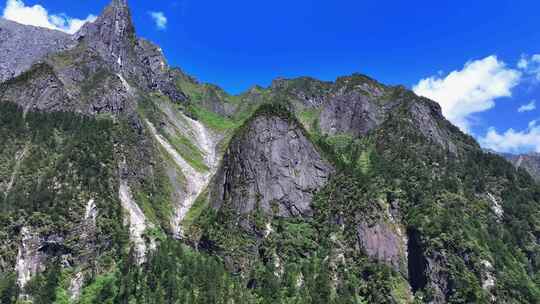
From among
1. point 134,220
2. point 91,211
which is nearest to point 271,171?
point 134,220

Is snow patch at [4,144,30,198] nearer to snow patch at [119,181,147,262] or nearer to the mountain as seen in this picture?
the mountain

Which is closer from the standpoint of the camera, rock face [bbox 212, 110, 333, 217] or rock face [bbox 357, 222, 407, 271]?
rock face [bbox 357, 222, 407, 271]

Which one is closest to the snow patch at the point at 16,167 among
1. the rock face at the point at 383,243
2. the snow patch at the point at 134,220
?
the snow patch at the point at 134,220

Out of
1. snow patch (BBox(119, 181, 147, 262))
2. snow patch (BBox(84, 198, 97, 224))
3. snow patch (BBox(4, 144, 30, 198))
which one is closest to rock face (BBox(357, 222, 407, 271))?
snow patch (BBox(119, 181, 147, 262))

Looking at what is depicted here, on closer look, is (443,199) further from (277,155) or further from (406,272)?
(277,155)

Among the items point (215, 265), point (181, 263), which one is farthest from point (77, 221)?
point (215, 265)

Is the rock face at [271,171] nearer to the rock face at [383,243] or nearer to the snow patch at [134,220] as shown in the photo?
the rock face at [383,243]
